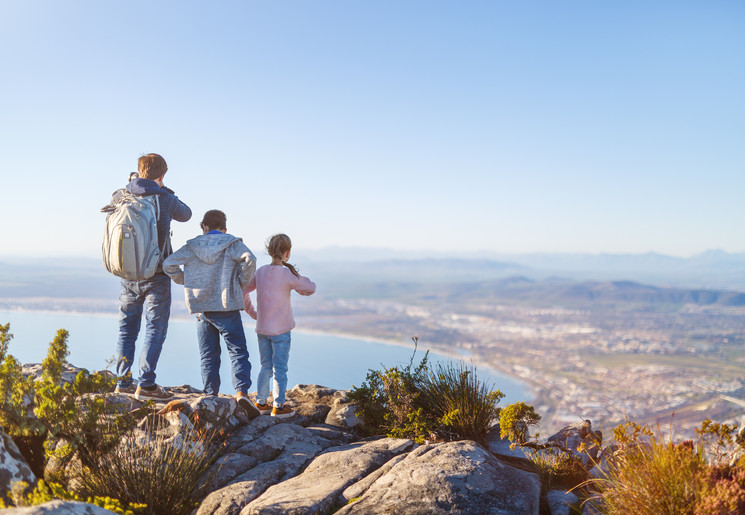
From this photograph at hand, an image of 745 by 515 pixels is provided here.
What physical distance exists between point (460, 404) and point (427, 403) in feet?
1.52

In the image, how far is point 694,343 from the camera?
12862 centimetres

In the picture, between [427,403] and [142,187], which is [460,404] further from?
[142,187]

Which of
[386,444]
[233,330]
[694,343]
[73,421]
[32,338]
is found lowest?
[694,343]

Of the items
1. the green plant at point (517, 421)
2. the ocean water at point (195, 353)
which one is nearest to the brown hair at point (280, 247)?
the green plant at point (517, 421)

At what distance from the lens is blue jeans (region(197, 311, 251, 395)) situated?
6.28 metres

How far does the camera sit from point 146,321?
614 centimetres

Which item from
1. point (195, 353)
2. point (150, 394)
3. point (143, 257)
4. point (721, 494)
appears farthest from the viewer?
point (195, 353)

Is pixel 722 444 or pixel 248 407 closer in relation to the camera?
pixel 722 444

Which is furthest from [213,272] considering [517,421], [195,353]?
[195,353]

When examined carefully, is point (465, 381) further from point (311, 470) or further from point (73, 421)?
point (73, 421)

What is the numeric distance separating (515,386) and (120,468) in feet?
269

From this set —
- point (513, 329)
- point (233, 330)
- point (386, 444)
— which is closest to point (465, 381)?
point (386, 444)

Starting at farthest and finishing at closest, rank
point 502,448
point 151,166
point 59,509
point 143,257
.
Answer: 1. point 151,166
2. point 143,257
3. point 502,448
4. point 59,509

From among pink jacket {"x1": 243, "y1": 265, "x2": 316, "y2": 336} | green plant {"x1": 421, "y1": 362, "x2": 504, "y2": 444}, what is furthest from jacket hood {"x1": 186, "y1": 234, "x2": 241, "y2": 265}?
green plant {"x1": 421, "y1": 362, "x2": 504, "y2": 444}
